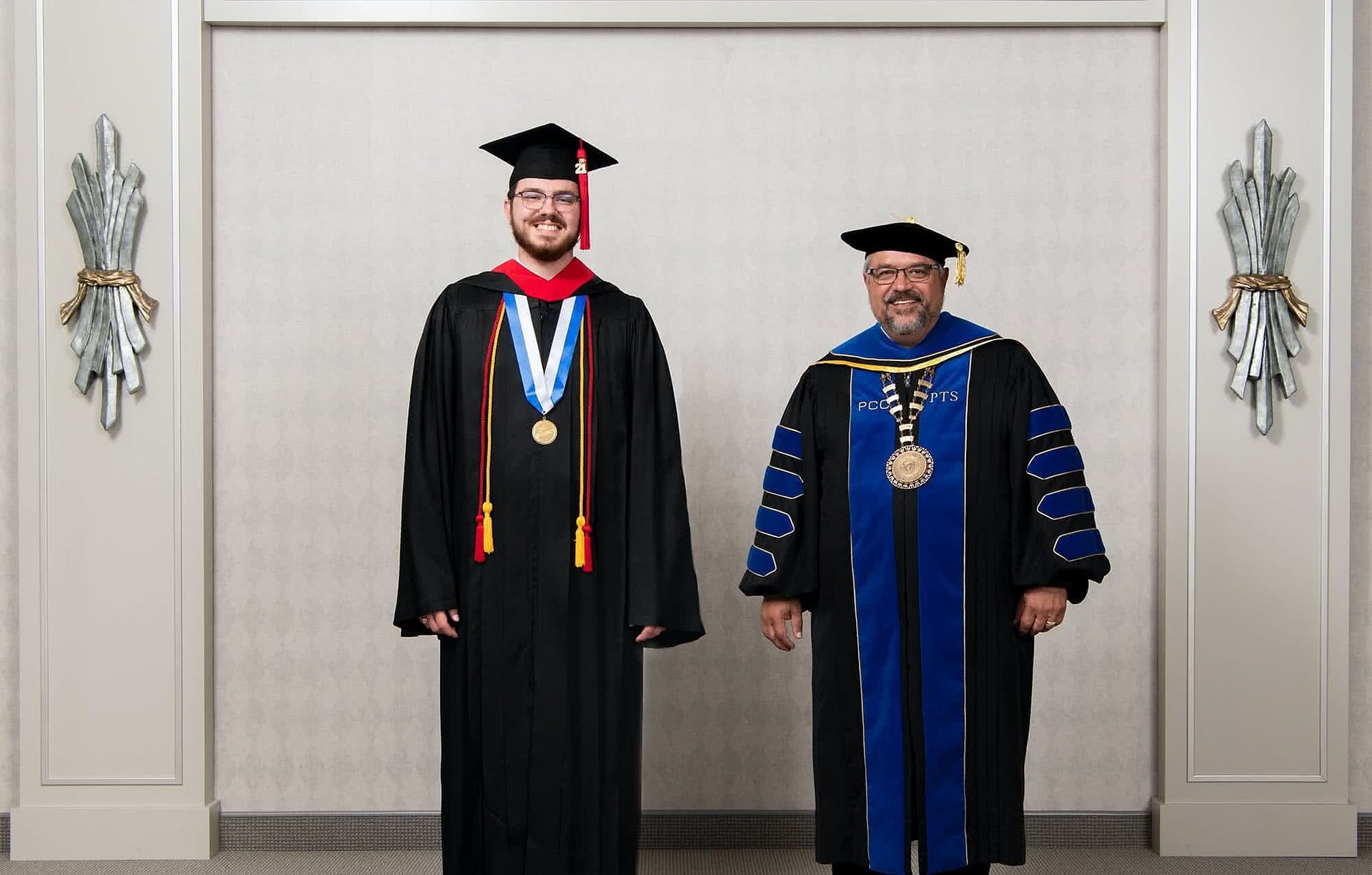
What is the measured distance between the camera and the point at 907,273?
282cm

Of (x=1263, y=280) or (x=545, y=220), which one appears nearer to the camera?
(x=545, y=220)

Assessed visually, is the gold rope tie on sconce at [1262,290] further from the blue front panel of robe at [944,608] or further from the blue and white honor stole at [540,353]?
the blue and white honor stole at [540,353]

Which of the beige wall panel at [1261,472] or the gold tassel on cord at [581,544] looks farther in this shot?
the beige wall panel at [1261,472]

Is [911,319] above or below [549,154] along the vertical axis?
below

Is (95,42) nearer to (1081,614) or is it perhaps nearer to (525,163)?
(525,163)

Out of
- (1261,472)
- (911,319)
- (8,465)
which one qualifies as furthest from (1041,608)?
(8,465)

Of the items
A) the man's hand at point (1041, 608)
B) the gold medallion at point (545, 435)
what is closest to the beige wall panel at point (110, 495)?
the gold medallion at point (545, 435)

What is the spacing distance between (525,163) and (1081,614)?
2.46m

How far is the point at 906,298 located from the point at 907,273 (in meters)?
0.06

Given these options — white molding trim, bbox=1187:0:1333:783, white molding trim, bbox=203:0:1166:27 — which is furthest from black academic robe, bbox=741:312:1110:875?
white molding trim, bbox=203:0:1166:27

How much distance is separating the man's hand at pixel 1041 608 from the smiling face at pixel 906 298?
2.27 ft

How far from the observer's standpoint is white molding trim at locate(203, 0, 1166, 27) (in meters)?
3.83

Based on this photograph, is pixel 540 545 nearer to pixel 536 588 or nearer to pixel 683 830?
pixel 536 588

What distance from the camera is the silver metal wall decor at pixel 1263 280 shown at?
12.2 ft
